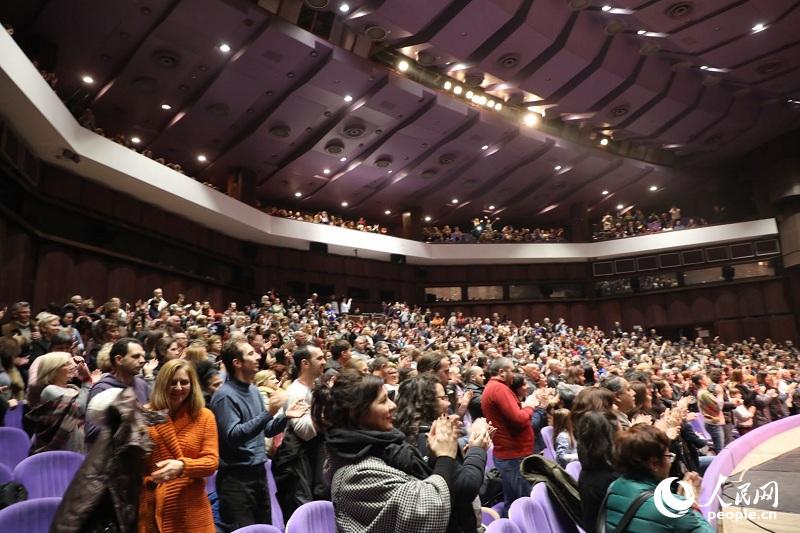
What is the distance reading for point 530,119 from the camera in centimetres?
1421

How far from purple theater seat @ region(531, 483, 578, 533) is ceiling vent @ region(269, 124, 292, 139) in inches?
441

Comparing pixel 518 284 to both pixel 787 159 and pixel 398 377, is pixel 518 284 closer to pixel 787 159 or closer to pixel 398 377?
pixel 787 159

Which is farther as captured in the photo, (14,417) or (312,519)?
(14,417)

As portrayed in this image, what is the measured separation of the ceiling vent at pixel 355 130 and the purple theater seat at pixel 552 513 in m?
11.3

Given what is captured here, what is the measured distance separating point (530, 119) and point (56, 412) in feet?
44.7

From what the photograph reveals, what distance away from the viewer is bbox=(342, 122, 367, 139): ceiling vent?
12578 mm

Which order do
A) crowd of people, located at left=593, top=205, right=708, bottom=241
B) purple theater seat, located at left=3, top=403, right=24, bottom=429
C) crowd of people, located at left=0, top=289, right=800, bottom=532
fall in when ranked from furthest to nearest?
crowd of people, located at left=593, top=205, right=708, bottom=241
purple theater seat, located at left=3, top=403, right=24, bottom=429
crowd of people, located at left=0, top=289, right=800, bottom=532

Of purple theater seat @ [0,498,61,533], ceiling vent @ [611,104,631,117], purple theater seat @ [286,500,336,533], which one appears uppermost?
ceiling vent @ [611,104,631,117]

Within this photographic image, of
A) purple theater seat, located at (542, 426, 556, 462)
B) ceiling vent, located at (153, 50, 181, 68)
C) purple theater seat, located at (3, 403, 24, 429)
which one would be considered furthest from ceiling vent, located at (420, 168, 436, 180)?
purple theater seat, located at (3, 403, 24, 429)

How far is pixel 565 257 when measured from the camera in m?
18.1

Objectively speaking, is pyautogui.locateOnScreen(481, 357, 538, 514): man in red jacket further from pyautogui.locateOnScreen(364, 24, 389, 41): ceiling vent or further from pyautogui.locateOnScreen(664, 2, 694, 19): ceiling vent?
pyautogui.locateOnScreen(664, 2, 694, 19): ceiling vent

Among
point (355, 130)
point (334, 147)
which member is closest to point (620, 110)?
point (355, 130)

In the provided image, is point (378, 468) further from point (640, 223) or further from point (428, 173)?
point (640, 223)

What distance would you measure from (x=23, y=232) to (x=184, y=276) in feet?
12.9
